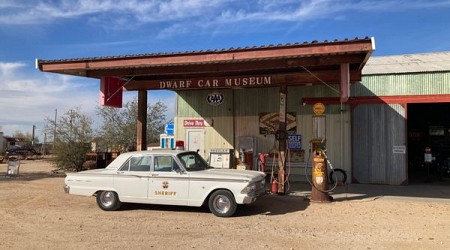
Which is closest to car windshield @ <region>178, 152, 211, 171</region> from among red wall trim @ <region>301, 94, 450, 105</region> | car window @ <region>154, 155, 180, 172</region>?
car window @ <region>154, 155, 180, 172</region>

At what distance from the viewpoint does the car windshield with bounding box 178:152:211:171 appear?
10.2 metres

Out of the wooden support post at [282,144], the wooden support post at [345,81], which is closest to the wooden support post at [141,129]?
the wooden support post at [282,144]

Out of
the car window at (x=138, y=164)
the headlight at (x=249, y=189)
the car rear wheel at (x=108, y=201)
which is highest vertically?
the car window at (x=138, y=164)

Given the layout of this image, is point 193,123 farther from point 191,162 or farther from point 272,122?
point 191,162

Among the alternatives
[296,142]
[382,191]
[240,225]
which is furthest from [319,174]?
[296,142]

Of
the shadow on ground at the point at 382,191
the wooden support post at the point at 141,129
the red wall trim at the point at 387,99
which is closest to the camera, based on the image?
the shadow on ground at the point at 382,191

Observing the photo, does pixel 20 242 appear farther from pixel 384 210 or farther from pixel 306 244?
pixel 384 210

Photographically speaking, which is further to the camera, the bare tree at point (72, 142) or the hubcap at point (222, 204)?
the bare tree at point (72, 142)

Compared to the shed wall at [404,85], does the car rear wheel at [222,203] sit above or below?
below

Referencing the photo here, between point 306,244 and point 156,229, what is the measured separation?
2.92 metres

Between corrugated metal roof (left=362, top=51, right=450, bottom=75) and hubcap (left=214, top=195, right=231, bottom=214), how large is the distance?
29.5 feet

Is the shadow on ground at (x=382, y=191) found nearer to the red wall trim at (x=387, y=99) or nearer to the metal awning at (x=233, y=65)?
the red wall trim at (x=387, y=99)

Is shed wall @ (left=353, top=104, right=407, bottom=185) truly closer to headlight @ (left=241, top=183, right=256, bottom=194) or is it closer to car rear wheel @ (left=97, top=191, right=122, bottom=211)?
headlight @ (left=241, top=183, right=256, bottom=194)

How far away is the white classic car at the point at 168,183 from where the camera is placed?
9492 mm
